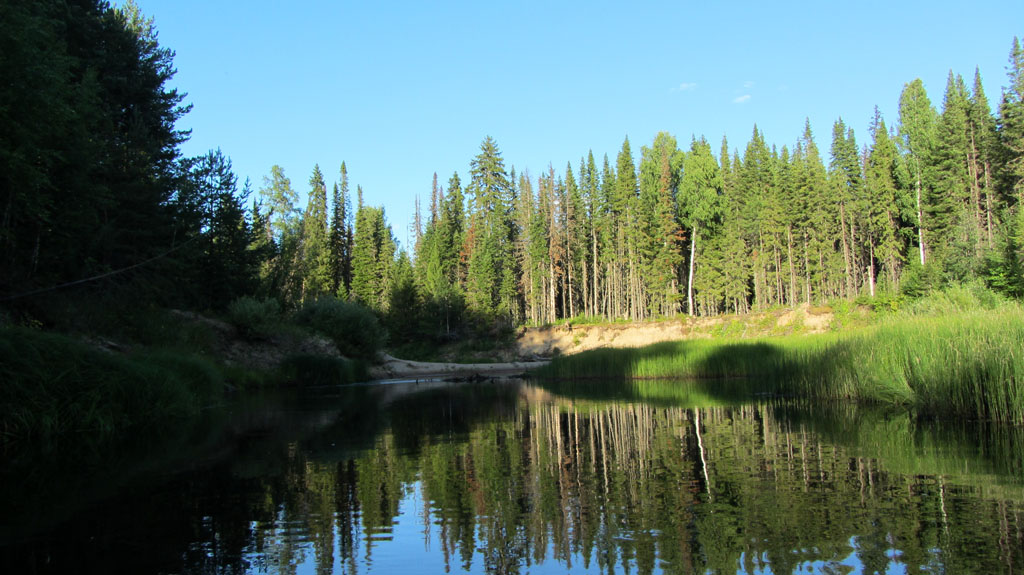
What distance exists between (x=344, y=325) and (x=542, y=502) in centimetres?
3587

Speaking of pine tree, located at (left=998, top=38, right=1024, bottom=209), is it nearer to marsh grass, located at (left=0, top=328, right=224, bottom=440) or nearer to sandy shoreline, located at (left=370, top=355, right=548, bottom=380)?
sandy shoreline, located at (left=370, top=355, right=548, bottom=380)

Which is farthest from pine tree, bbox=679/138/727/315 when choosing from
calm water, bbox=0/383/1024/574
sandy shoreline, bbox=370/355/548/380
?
calm water, bbox=0/383/1024/574

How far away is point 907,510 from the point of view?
6.49m

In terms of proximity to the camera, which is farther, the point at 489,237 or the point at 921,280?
the point at 489,237

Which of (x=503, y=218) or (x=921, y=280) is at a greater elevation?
(x=503, y=218)

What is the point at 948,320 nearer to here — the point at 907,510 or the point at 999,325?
the point at 999,325

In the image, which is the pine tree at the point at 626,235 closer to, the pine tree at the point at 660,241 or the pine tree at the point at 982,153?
the pine tree at the point at 660,241

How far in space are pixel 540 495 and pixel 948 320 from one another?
441 inches

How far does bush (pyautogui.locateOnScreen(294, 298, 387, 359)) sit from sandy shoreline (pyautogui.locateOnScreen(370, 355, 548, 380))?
1.57 metres

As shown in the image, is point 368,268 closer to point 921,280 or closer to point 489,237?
point 489,237

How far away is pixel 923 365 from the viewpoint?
13422mm

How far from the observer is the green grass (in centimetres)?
1179

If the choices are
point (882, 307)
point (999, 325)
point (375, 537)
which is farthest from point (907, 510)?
point (882, 307)

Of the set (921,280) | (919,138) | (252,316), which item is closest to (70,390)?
(252,316)
